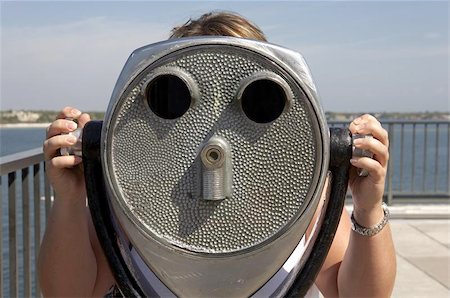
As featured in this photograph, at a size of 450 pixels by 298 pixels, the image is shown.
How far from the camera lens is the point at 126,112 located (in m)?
0.74

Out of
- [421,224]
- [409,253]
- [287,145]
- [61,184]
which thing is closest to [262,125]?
[287,145]

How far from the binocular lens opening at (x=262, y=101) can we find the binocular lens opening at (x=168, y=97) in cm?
7

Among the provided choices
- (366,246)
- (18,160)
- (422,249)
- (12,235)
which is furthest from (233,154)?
(422,249)

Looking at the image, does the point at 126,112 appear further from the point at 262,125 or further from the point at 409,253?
the point at 409,253

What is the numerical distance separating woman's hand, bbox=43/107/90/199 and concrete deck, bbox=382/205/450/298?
2.44 metres

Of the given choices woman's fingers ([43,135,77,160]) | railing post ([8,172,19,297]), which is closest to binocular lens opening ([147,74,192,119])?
woman's fingers ([43,135,77,160])

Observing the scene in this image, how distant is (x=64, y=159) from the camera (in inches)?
32.8

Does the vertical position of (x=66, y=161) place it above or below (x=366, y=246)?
Result: above

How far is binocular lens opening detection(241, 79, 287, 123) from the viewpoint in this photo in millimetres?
746

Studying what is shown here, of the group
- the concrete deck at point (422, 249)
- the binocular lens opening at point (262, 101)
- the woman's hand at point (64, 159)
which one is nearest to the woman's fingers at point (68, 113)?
the woman's hand at point (64, 159)

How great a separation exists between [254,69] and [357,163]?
7.2 inches

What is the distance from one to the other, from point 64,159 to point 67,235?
23 centimetres

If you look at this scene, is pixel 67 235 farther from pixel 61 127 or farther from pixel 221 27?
pixel 221 27

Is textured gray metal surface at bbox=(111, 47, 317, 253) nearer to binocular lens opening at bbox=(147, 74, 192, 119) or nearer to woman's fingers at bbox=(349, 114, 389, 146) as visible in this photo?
binocular lens opening at bbox=(147, 74, 192, 119)
